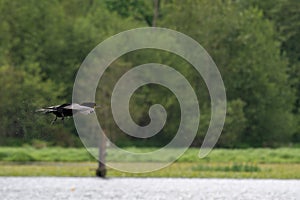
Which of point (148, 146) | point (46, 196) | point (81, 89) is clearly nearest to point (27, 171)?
point (46, 196)

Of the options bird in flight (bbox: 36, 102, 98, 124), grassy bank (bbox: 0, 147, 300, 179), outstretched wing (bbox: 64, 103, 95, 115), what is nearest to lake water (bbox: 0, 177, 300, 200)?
grassy bank (bbox: 0, 147, 300, 179)

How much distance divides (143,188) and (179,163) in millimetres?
11930

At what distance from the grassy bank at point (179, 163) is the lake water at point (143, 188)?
1.51 m

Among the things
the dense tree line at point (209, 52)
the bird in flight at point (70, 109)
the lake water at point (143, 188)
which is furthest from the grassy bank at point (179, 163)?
the bird in flight at point (70, 109)

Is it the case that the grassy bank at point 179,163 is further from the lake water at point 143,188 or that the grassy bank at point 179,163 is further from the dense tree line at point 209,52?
the dense tree line at point 209,52

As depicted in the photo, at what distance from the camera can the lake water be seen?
36125mm

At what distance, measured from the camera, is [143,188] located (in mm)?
39594

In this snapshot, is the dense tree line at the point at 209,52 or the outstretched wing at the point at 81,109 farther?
the dense tree line at the point at 209,52

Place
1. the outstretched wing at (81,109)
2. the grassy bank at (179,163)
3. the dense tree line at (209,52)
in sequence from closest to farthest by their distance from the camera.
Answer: the outstretched wing at (81,109), the grassy bank at (179,163), the dense tree line at (209,52)

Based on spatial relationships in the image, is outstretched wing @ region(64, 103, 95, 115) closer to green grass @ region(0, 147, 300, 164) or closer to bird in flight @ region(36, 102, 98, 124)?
bird in flight @ region(36, 102, 98, 124)

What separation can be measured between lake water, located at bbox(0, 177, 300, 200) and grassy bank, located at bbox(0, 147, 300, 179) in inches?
59.4

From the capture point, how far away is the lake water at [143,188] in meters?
36.1

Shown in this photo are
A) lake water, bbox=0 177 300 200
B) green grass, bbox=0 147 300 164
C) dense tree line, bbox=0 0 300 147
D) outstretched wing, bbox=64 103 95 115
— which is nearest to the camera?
outstretched wing, bbox=64 103 95 115

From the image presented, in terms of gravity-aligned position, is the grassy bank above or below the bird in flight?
below
